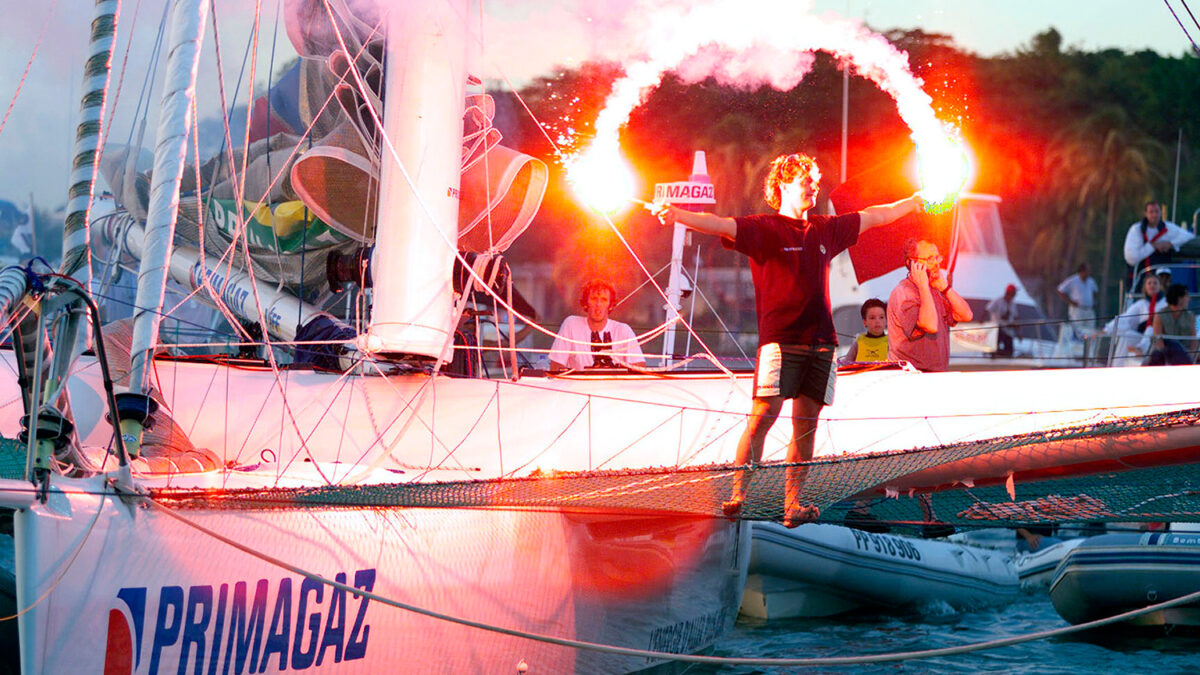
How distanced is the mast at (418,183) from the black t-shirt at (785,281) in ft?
5.17

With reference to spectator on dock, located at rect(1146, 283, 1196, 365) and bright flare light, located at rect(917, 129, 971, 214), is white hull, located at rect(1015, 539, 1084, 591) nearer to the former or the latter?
spectator on dock, located at rect(1146, 283, 1196, 365)

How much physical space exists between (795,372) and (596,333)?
2857 millimetres

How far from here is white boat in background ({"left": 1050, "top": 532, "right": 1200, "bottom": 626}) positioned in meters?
7.55

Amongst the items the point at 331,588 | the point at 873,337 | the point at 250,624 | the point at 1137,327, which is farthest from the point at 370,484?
the point at 1137,327

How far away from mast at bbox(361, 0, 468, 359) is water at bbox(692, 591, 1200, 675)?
7.11 ft

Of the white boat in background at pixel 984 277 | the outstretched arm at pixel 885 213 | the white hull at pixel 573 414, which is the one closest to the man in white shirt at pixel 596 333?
the white hull at pixel 573 414

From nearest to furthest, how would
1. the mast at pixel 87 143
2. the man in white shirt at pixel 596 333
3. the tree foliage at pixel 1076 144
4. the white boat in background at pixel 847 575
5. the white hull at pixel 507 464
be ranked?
the white hull at pixel 507 464 → the mast at pixel 87 143 → the man in white shirt at pixel 596 333 → the white boat in background at pixel 847 575 → the tree foliage at pixel 1076 144

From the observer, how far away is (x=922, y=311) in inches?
256

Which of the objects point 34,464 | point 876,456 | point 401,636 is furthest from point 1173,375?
point 34,464

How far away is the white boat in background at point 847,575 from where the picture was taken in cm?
855

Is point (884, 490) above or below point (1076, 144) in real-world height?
below

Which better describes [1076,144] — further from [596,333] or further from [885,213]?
Result: [885,213]

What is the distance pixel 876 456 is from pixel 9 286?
8.14 feet

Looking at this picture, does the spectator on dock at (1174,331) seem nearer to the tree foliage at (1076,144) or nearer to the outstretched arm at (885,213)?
the outstretched arm at (885,213)
